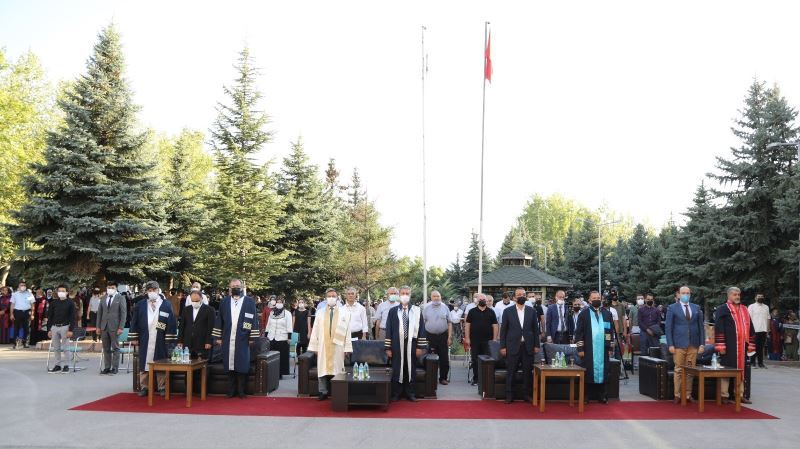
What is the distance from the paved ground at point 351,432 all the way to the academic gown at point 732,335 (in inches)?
37.1

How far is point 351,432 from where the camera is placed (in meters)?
9.43

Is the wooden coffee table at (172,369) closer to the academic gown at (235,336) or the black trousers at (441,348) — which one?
the academic gown at (235,336)

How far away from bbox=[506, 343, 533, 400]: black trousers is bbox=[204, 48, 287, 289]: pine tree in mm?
19960

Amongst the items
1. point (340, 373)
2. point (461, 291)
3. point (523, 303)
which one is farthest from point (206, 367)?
point (461, 291)

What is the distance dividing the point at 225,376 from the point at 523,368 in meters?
5.37

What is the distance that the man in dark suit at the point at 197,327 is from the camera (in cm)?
1277

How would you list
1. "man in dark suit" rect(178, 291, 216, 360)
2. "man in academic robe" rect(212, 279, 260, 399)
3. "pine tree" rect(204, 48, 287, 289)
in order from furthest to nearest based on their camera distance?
"pine tree" rect(204, 48, 287, 289)
"man in dark suit" rect(178, 291, 216, 360)
"man in academic robe" rect(212, 279, 260, 399)

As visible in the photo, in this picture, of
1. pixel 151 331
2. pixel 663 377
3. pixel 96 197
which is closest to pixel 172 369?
pixel 151 331

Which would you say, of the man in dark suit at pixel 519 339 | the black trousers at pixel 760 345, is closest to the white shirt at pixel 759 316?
the black trousers at pixel 760 345

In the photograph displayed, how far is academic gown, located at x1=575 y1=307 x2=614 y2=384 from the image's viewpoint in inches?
484

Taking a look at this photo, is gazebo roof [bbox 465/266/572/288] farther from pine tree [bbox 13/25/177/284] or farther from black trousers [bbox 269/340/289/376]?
black trousers [bbox 269/340/289/376]

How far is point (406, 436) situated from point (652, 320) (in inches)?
383

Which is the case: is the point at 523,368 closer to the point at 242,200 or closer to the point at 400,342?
the point at 400,342

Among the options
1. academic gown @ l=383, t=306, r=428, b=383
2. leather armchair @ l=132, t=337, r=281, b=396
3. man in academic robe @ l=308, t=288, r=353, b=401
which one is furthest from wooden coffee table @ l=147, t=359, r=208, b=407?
academic gown @ l=383, t=306, r=428, b=383
